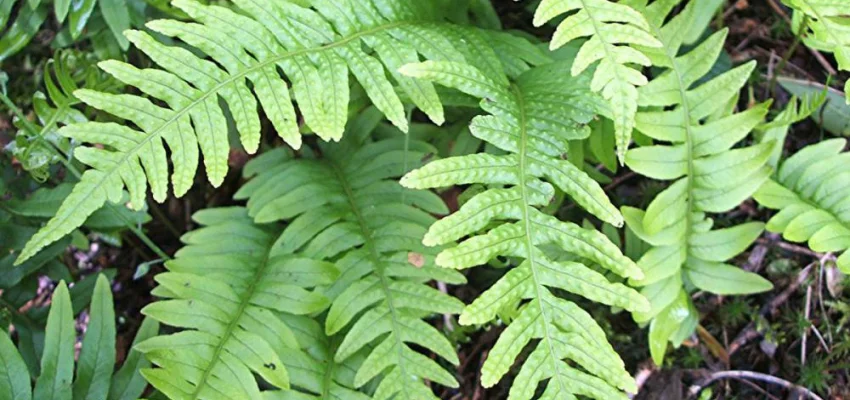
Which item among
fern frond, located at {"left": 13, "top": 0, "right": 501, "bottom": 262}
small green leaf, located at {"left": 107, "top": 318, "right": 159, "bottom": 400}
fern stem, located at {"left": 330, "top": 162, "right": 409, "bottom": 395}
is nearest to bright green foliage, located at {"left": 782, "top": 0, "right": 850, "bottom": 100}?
fern frond, located at {"left": 13, "top": 0, "right": 501, "bottom": 262}

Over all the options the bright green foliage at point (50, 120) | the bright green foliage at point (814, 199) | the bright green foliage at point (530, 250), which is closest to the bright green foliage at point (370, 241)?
the bright green foliage at point (530, 250)

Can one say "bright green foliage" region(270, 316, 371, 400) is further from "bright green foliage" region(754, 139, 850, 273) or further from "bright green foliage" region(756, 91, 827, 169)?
"bright green foliage" region(756, 91, 827, 169)

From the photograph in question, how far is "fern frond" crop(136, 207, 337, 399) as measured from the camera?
194cm

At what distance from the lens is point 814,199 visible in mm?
2199

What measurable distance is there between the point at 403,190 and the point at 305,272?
450mm

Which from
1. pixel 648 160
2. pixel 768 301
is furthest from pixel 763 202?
pixel 768 301

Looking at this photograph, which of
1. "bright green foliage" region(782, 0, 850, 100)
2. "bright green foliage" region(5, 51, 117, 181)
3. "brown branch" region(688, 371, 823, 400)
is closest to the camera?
"bright green foliage" region(782, 0, 850, 100)

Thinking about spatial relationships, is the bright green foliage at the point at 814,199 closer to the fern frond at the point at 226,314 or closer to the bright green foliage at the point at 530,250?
the bright green foliage at the point at 530,250

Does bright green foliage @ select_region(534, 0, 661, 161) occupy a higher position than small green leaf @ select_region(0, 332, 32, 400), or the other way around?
bright green foliage @ select_region(534, 0, 661, 161)

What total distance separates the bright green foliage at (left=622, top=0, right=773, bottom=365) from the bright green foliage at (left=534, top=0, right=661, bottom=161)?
39cm

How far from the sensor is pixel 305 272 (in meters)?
2.19

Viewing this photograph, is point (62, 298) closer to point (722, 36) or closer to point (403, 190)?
point (403, 190)

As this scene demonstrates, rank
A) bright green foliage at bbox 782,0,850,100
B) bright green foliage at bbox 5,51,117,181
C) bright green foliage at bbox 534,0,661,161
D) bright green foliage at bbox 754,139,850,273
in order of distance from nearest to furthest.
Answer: bright green foliage at bbox 534,0,661,161 → bright green foliage at bbox 782,0,850,100 → bright green foliage at bbox 754,139,850,273 → bright green foliage at bbox 5,51,117,181

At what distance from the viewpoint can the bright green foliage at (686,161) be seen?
7.01ft
